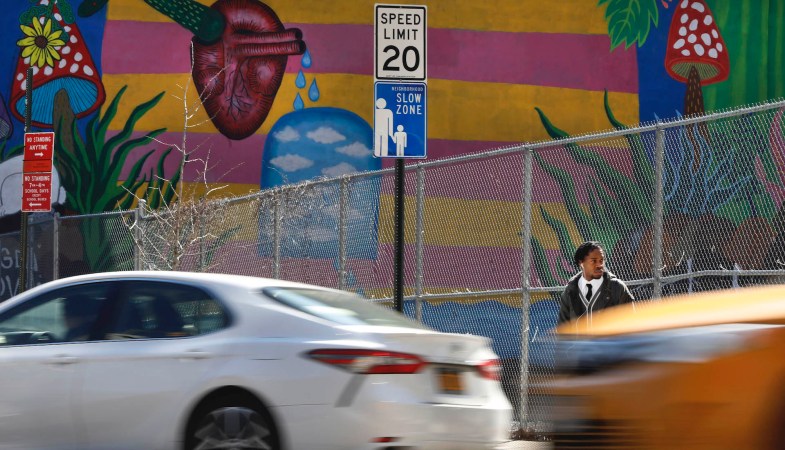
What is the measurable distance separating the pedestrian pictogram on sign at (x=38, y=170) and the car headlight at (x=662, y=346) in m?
13.4

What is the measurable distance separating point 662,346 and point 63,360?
425 cm

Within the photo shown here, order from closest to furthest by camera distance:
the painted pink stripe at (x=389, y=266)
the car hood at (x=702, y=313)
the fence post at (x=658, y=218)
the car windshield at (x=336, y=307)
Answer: the car hood at (x=702, y=313), the car windshield at (x=336, y=307), the fence post at (x=658, y=218), the painted pink stripe at (x=389, y=266)

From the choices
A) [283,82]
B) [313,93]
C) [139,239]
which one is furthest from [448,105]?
[139,239]

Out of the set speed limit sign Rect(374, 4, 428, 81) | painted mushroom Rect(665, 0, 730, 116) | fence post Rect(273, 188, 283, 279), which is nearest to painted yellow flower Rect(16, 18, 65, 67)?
fence post Rect(273, 188, 283, 279)

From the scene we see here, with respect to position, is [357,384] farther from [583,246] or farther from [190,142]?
[190,142]

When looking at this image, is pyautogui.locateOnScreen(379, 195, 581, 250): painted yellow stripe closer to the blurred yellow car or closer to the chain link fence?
the chain link fence

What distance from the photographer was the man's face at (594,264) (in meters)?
10.6

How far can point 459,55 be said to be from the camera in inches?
1125

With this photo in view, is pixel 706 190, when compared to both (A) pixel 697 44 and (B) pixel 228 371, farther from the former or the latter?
(A) pixel 697 44

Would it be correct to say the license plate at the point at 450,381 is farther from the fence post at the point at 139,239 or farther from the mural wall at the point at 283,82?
the mural wall at the point at 283,82

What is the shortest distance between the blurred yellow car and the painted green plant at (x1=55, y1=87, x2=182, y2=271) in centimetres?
2270

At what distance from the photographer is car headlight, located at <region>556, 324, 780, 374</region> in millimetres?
5383

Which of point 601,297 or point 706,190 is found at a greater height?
point 706,190

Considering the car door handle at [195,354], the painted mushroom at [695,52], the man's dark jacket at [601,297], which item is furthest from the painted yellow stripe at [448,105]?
the car door handle at [195,354]
